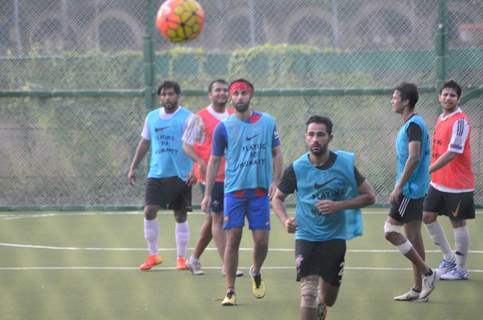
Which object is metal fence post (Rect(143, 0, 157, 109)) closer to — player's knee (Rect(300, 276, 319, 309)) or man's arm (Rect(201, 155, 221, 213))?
man's arm (Rect(201, 155, 221, 213))

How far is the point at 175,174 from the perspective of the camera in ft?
36.1

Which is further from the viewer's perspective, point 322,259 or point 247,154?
point 247,154

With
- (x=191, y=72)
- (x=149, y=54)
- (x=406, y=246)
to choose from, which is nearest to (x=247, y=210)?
(x=406, y=246)

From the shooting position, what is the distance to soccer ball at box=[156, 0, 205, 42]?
1210 cm

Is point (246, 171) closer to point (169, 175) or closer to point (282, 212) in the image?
point (282, 212)

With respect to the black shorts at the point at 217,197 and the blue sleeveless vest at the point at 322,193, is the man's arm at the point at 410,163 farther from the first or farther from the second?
the black shorts at the point at 217,197

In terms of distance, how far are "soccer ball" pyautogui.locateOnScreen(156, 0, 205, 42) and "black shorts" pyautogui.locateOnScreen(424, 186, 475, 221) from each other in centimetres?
354

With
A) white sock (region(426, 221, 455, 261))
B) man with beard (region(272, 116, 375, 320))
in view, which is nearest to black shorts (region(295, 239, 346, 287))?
man with beard (region(272, 116, 375, 320))

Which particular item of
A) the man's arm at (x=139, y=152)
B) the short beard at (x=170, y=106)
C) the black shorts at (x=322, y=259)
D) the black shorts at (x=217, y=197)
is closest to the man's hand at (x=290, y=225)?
the black shorts at (x=322, y=259)

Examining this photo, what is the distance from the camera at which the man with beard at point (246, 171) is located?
905 cm

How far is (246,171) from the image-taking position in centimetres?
909

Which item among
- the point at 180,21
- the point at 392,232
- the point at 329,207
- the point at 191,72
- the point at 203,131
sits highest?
the point at 180,21

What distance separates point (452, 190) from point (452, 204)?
0.14 metres

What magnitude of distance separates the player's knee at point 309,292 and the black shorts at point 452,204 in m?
3.23
